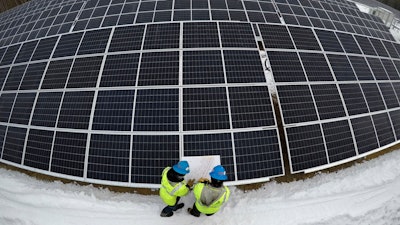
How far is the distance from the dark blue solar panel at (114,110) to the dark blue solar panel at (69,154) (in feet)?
3.05

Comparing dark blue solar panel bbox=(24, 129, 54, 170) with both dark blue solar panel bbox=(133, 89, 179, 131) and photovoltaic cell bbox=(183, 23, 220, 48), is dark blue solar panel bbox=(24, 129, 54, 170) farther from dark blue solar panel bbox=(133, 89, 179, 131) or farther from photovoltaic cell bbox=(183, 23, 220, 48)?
photovoltaic cell bbox=(183, 23, 220, 48)

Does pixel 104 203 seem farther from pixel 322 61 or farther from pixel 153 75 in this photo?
pixel 322 61

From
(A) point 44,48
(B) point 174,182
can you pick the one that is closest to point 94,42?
(A) point 44,48

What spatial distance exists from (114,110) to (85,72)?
8.68ft

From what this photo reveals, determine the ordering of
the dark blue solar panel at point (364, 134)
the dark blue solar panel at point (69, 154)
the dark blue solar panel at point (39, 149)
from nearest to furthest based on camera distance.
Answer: the dark blue solar panel at point (69, 154)
the dark blue solar panel at point (39, 149)
the dark blue solar panel at point (364, 134)

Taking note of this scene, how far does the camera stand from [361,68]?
12.2 m

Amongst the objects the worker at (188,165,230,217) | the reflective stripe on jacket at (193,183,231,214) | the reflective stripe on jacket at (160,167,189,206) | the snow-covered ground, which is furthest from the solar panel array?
the worker at (188,165,230,217)

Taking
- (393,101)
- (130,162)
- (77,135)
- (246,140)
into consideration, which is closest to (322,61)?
(393,101)

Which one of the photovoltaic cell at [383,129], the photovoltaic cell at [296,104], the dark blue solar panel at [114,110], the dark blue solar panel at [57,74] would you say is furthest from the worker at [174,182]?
the photovoltaic cell at [383,129]

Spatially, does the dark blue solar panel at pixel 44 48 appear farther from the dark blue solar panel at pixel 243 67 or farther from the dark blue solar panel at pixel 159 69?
the dark blue solar panel at pixel 243 67

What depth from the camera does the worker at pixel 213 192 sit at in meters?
7.62

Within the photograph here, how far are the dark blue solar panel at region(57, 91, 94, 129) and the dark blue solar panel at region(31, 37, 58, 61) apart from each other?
3399mm

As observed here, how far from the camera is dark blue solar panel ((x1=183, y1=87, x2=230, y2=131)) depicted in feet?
31.2

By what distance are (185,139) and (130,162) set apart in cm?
235
